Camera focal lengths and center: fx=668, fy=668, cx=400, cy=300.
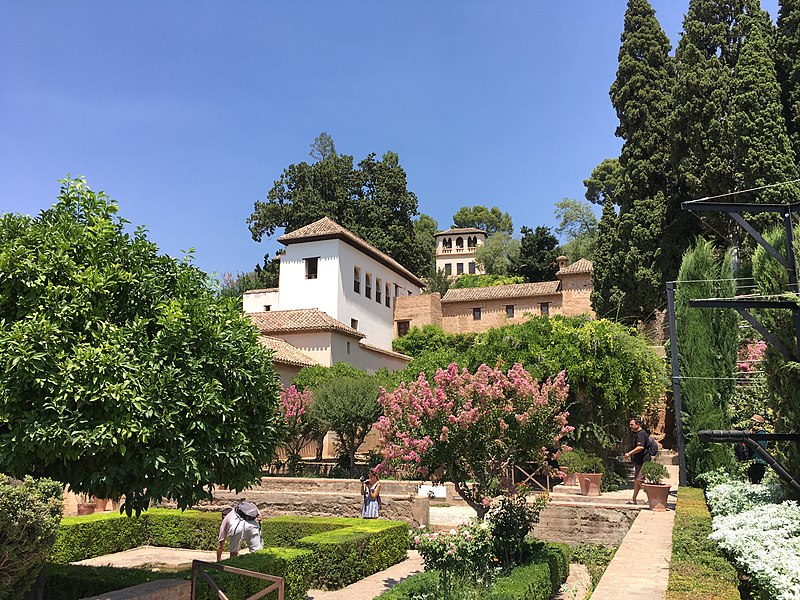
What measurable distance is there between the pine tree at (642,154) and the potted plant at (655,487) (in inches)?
551

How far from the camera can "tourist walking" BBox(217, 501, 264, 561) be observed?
10.0 meters

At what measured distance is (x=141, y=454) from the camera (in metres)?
7.06

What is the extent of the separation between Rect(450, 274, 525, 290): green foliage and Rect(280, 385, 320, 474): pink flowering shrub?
1362 inches

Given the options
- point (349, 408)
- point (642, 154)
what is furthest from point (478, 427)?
point (642, 154)

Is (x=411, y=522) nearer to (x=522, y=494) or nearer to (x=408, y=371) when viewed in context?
(x=522, y=494)

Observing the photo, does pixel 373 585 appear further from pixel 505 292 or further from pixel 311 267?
pixel 505 292

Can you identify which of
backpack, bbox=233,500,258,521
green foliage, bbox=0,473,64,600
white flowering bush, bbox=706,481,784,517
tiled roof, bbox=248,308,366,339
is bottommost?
backpack, bbox=233,500,258,521

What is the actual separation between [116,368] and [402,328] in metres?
39.2

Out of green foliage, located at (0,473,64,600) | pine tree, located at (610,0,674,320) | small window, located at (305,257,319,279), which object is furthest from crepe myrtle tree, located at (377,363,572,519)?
small window, located at (305,257,319,279)

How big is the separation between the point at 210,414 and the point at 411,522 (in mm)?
8758

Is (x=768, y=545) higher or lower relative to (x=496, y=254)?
lower

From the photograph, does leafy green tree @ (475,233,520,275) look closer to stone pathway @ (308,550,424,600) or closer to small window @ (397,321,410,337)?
small window @ (397,321,410,337)

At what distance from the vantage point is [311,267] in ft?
122

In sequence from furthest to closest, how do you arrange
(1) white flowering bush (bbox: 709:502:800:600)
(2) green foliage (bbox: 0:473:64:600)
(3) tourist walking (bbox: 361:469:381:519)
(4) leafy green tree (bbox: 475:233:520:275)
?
(4) leafy green tree (bbox: 475:233:520:275), (3) tourist walking (bbox: 361:469:381:519), (2) green foliage (bbox: 0:473:64:600), (1) white flowering bush (bbox: 709:502:800:600)
